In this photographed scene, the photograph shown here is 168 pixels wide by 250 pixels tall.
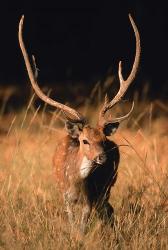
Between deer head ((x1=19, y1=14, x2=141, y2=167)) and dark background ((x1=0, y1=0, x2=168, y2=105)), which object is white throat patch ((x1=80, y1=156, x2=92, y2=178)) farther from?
dark background ((x1=0, y1=0, x2=168, y2=105))

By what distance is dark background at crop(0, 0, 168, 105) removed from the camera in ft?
71.7

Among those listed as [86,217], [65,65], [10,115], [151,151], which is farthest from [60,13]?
[86,217]

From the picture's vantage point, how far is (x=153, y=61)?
904 inches

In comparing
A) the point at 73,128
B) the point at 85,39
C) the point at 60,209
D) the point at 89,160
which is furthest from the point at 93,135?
the point at 85,39

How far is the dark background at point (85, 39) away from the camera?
861 inches

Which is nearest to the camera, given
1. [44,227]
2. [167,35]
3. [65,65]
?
[44,227]

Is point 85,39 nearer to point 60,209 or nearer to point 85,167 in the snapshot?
point 60,209

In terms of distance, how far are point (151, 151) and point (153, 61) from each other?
472 inches

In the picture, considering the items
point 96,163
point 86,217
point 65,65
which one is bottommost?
point 65,65

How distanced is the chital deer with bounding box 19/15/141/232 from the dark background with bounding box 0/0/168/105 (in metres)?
12.6

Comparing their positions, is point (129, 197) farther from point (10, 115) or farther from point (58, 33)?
point (58, 33)

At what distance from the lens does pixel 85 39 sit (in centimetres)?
2380

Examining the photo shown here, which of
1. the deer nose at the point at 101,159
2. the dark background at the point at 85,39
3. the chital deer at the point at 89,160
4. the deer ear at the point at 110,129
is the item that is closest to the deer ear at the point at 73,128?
the chital deer at the point at 89,160

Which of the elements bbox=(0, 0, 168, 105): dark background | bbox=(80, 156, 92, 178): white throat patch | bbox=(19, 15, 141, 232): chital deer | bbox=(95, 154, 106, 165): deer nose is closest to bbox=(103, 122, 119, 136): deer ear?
bbox=(19, 15, 141, 232): chital deer
